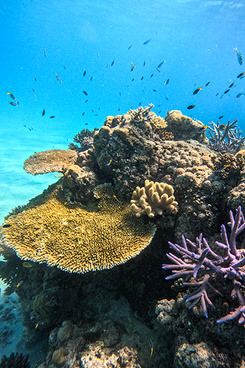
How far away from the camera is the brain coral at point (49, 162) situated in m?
4.97

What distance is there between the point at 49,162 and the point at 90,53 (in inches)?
→ 5388

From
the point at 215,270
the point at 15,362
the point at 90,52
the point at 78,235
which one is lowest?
the point at 15,362

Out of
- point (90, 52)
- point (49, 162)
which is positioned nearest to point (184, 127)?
point (49, 162)

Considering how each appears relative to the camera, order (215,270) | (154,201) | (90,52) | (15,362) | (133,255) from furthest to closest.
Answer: (90,52) < (15,362) < (154,201) < (133,255) < (215,270)

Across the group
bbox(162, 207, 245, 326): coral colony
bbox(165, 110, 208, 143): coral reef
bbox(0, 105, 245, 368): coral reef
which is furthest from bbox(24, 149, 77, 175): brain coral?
bbox(162, 207, 245, 326): coral colony

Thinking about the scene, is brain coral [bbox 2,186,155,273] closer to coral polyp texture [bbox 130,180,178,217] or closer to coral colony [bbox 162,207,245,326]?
coral polyp texture [bbox 130,180,178,217]

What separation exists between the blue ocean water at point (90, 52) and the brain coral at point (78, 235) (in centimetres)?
765

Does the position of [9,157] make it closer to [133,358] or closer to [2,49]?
[133,358]

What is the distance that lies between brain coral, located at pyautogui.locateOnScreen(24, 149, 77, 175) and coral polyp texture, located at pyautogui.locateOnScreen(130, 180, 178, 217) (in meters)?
2.49

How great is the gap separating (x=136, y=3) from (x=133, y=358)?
5418 cm

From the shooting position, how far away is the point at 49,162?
5.42m

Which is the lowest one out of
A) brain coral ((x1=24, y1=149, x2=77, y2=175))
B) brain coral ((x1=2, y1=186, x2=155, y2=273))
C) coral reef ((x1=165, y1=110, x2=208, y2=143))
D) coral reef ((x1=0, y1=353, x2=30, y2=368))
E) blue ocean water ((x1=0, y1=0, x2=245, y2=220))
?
coral reef ((x1=0, y1=353, x2=30, y2=368))

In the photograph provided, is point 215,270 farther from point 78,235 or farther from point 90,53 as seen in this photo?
point 90,53

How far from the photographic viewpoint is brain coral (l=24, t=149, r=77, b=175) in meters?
4.97
